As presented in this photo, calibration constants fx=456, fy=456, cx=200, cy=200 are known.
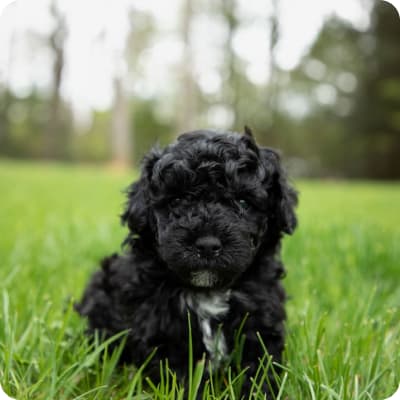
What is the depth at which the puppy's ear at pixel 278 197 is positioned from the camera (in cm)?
252

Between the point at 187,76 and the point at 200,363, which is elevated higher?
the point at 187,76

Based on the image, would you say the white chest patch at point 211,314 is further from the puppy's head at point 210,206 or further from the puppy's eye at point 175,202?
the puppy's eye at point 175,202

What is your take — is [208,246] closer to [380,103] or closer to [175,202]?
[175,202]

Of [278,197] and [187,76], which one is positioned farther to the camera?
[187,76]

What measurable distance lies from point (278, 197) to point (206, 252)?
0.69 meters

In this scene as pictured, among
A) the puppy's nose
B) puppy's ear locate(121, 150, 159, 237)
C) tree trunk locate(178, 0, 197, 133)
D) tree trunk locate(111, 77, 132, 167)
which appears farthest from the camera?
tree trunk locate(111, 77, 132, 167)

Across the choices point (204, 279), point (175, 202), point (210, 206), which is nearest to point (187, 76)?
point (175, 202)

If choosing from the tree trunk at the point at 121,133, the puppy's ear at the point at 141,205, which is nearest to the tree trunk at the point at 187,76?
the puppy's ear at the point at 141,205

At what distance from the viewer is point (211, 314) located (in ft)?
7.97

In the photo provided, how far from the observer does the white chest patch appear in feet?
7.87

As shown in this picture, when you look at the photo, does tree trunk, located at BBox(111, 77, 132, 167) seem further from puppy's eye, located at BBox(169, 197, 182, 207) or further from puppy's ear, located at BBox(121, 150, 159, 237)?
puppy's eye, located at BBox(169, 197, 182, 207)

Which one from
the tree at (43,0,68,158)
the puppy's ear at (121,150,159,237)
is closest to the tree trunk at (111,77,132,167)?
the tree at (43,0,68,158)

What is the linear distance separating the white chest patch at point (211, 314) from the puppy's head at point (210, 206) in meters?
0.12

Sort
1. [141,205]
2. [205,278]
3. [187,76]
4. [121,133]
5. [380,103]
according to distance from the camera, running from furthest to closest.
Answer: [121,133] < [380,103] < [187,76] < [141,205] < [205,278]
